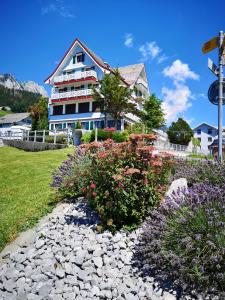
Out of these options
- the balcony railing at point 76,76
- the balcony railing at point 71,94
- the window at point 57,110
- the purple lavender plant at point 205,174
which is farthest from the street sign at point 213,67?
the window at point 57,110

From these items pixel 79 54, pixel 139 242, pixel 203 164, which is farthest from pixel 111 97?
pixel 139 242

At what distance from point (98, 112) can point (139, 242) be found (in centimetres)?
3427

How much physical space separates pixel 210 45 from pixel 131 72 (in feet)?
124

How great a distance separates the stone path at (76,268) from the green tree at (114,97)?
90.8 feet

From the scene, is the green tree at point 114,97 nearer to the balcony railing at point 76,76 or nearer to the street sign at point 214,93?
the balcony railing at point 76,76

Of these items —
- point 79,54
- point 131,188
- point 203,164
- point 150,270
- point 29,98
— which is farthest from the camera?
point 29,98

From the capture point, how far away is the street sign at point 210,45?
866 centimetres

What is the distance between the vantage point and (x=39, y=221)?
7410mm

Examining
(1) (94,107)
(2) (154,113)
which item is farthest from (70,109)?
(2) (154,113)

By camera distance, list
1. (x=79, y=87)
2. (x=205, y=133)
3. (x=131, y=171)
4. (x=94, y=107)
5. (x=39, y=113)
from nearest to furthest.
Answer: (x=131, y=171)
(x=94, y=107)
(x=79, y=87)
(x=39, y=113)
(x=205, y=133)

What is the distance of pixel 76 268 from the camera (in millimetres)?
5379

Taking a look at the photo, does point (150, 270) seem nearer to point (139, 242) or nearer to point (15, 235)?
point (139, 242)

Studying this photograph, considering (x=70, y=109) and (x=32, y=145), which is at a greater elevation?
(x=70, y=109)

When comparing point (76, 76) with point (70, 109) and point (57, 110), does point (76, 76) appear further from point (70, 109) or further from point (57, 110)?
point (57, 110)
